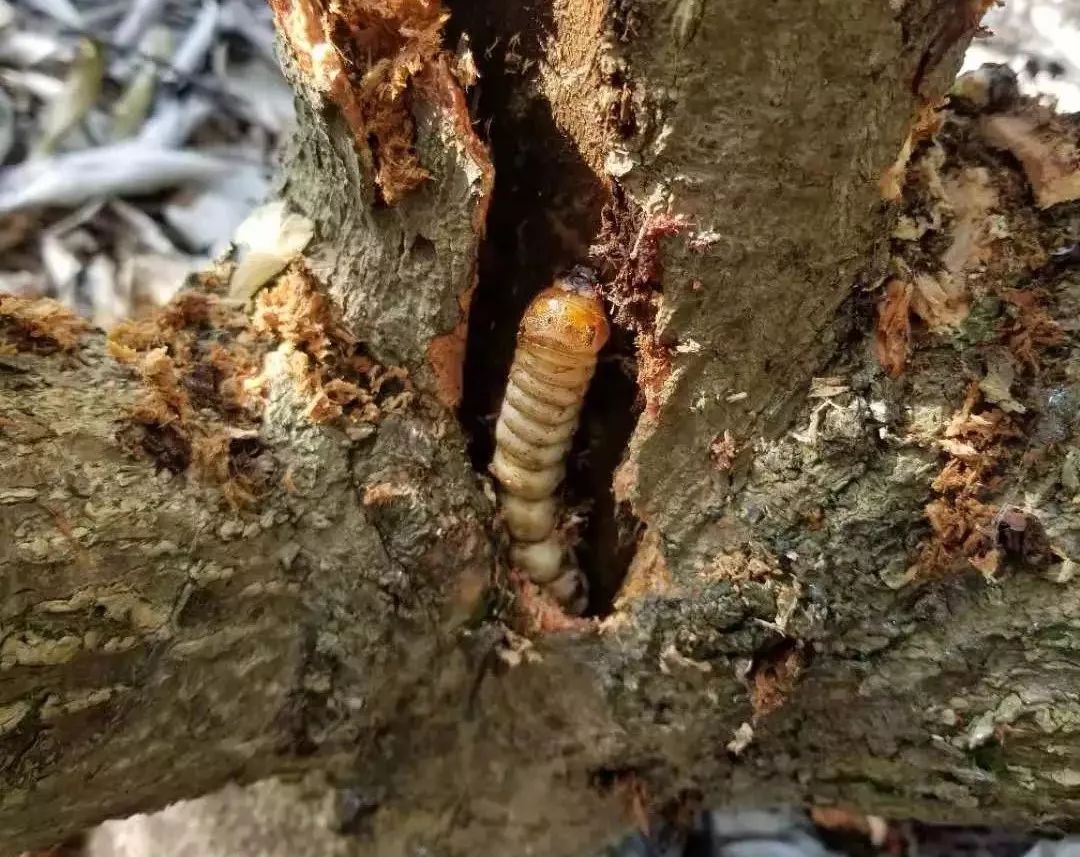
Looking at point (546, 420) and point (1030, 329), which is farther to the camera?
point (546, 420)

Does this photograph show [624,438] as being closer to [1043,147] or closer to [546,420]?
[546,420]

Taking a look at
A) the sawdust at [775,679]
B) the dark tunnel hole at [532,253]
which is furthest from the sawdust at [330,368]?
the sawdust at [775,679]

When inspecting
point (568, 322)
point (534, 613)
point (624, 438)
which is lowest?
point (534, 613)

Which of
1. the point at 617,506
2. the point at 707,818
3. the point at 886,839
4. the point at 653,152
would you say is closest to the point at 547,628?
the point at 617,506

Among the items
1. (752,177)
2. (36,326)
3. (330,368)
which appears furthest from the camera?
(330,368)

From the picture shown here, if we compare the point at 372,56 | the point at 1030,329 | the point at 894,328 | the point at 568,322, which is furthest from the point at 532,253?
the point at 1030,329

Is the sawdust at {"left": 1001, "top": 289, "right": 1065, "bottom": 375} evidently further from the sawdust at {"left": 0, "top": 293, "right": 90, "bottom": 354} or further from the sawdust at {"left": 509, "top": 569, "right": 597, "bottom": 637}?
the sawdust at {"left": 0, "top": 293, "right": 90, "bottom": 354}

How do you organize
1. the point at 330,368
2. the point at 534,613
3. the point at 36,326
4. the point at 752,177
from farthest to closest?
the point at 534,613 < the point at 330,368 < the point at 36,326 < the point at 752,177

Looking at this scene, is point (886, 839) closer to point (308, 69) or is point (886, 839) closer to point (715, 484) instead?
point (715, 484)
